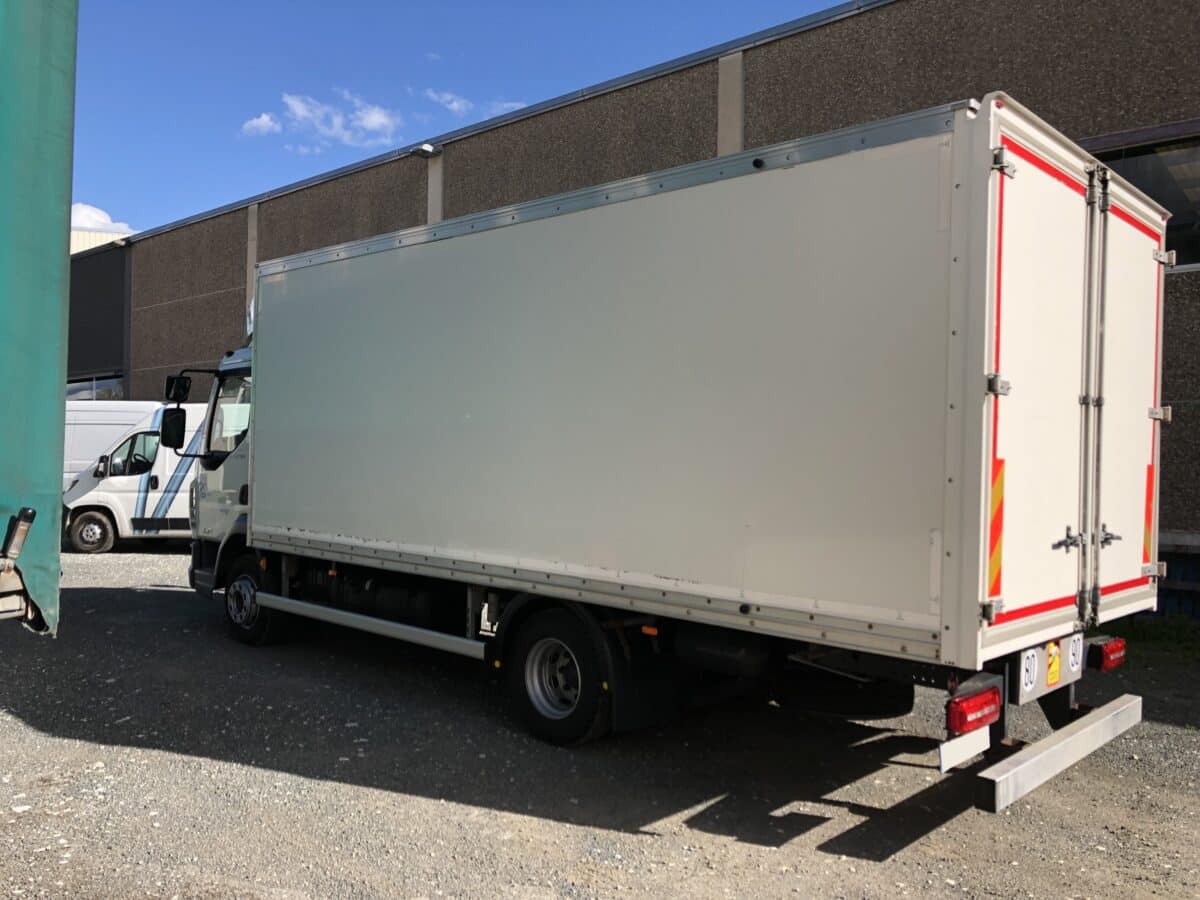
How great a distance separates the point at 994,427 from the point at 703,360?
140cm

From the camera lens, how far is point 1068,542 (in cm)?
425

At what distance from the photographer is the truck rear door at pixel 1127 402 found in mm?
4496

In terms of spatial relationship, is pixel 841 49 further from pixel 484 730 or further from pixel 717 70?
pixel 484 730

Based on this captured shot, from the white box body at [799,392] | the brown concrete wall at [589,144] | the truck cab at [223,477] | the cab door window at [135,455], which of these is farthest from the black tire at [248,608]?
the cab door window at [135,455]

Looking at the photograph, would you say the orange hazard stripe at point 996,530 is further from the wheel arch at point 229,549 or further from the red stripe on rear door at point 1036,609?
the wheel arch at point 229,549

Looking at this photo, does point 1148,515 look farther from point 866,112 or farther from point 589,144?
point 589,144

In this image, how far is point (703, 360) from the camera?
452 centimetres

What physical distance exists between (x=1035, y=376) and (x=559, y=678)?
3075 mm

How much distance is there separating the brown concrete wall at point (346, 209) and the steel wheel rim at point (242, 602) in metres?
9.71

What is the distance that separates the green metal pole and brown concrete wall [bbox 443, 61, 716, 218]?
32.1 ft

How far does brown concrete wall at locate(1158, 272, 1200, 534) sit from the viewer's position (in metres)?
8.59

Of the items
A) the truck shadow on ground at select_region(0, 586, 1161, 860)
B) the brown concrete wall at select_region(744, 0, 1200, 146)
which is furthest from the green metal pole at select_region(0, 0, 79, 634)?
the brown concrete wall at select_region(744, 0, 1200, 146)

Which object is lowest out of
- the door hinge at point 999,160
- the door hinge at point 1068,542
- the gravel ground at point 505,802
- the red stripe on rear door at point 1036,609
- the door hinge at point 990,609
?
the gravel ground at point 505,802

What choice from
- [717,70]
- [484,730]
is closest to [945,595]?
[484,730]
